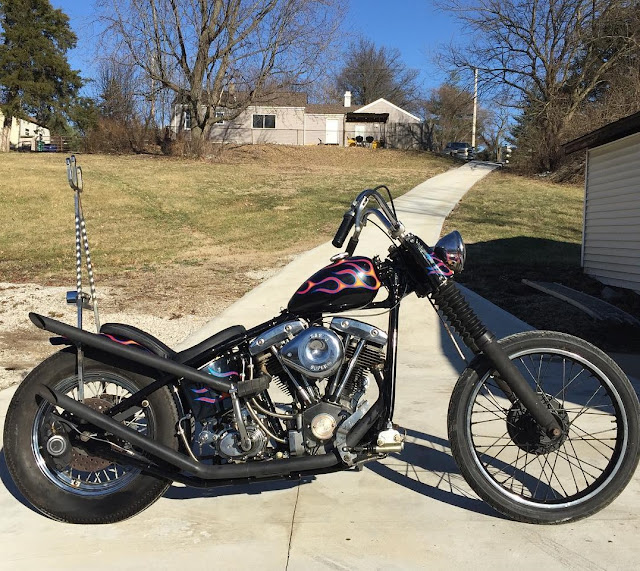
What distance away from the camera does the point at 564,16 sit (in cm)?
2830

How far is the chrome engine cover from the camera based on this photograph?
2.80m

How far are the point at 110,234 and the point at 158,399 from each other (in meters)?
12.6

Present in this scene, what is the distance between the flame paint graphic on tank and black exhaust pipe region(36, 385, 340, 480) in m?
0.74

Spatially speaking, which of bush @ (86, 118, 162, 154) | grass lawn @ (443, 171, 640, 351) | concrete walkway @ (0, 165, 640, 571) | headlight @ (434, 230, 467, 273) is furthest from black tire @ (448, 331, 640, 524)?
bush @ (86, 118, 162, 154)

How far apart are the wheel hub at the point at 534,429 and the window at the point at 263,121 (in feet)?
136

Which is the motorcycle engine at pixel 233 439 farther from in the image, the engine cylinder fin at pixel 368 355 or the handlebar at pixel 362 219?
the handlebar at pixel 362 219

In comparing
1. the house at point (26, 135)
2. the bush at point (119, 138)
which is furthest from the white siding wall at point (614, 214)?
the house at point (26, 135)

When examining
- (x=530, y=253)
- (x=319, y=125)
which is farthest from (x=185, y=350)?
(x=319, y=125)

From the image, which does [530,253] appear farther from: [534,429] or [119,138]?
[119,138]

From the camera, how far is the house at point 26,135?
47.2 meters

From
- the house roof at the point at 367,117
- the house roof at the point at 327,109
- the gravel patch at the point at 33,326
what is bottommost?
the gravel patch at the point at 33,326

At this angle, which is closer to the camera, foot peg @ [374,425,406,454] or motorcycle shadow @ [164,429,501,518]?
foot peg @ [374,425,406,454]

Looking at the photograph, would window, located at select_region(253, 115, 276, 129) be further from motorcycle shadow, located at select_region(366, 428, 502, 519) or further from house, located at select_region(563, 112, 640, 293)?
motorcycle shadow, located at select_region(366, 428, 502, 519)

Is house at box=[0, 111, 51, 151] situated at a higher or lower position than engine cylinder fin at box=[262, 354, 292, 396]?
higher
